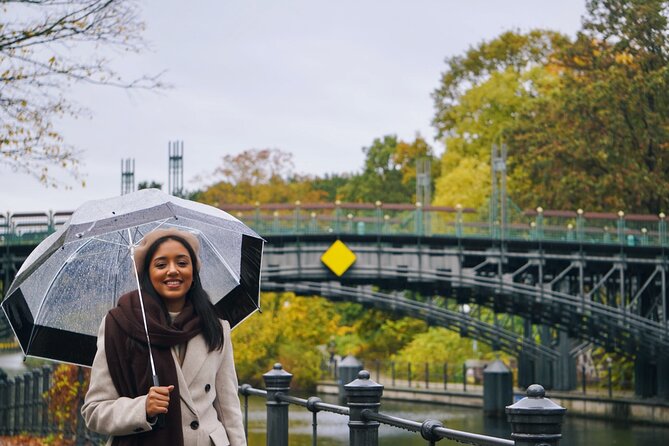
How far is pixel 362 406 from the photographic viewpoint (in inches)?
313

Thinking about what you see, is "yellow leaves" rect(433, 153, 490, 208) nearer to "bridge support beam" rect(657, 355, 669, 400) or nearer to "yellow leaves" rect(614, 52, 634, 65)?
"yellow leaves" rect(614, 52, 634, 65)

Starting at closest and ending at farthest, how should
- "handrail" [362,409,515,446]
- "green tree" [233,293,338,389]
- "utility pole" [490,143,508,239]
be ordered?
"handrail" [362,409,515,446], "utility pole" [490,143,508,239], "green tree" [233,293,338,389]

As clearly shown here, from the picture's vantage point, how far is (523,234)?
46969 mm

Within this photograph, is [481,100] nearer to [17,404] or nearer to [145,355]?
[17,404]

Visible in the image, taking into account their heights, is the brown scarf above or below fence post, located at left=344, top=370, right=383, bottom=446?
above

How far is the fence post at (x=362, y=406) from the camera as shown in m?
7.89

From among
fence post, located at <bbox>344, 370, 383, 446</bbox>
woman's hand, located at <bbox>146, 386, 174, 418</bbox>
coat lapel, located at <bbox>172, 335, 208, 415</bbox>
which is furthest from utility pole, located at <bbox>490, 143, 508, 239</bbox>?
woman's hand, located at <bbox>146, 386, 174, 418</bbox>

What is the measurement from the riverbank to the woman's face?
39.1m

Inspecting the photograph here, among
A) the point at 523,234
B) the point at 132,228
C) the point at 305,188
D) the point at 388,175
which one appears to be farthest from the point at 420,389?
the point at 132,228

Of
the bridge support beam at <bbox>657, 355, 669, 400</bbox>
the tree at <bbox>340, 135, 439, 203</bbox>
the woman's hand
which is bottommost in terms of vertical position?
the bridge support beam at <bbox>657, 355, 669, 400</bbox>

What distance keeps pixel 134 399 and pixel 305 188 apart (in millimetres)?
67322

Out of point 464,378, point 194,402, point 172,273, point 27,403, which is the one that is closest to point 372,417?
point 194,402

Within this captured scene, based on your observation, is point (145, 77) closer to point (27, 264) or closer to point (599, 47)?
point (27, 264)

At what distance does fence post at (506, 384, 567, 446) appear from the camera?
5.34 metres
